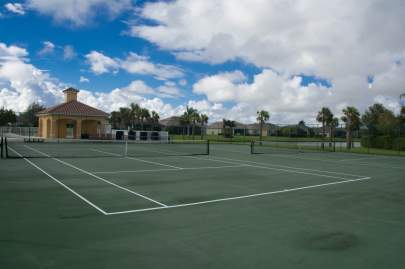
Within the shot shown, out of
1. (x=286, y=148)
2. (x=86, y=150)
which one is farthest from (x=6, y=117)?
(x=286, y=148)

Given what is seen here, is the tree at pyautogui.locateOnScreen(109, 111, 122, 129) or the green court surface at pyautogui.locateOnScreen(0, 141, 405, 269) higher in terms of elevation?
the tree at pyautogui.locateOnScreen(109, 111, 122, 129)

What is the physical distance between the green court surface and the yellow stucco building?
3818 centimetres

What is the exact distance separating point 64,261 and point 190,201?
443 cm

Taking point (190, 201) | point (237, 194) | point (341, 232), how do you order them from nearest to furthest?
point (341, 232), point (190, 201), point (237, 194)

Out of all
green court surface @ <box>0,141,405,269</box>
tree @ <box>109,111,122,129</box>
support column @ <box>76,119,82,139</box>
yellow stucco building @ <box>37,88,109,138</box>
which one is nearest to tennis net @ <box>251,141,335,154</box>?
green court surface @ <box>0,141,405,269</box>

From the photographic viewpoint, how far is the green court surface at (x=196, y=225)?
480 cm

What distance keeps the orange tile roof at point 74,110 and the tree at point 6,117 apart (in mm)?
37765

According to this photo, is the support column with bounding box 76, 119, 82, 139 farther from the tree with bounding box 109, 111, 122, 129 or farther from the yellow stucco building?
the tree with bounding box 109, 111, 122, 129

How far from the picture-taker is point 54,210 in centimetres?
734

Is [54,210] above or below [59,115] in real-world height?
below

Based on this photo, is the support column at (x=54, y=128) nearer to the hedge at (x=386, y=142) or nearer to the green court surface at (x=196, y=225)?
the green court surface at (x=196, y=225)

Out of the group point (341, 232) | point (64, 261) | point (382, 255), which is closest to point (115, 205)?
point (64, 261)

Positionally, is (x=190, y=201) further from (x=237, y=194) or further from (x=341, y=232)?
(x=341, y=232)

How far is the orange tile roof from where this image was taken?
4709cm
